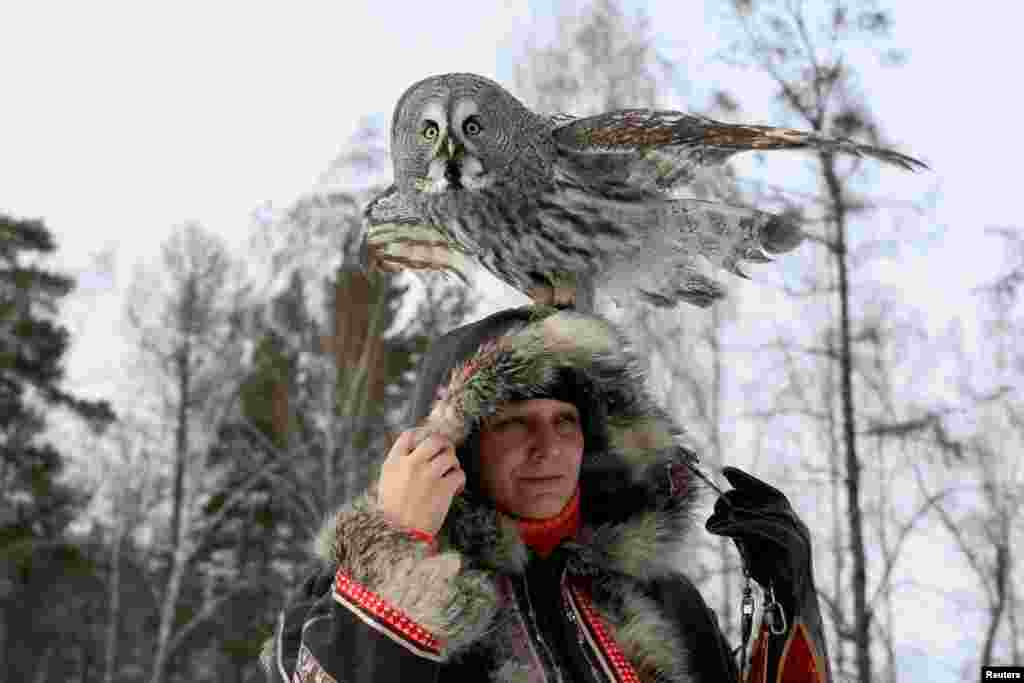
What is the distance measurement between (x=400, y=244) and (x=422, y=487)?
1444 mm

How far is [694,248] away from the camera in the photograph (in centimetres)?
265

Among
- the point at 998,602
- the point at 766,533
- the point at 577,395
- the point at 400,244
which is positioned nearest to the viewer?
the point at 766,533

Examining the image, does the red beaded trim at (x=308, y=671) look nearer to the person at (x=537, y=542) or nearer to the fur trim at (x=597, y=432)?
the person at (x=537, y=542)

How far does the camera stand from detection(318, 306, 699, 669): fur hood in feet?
5.33

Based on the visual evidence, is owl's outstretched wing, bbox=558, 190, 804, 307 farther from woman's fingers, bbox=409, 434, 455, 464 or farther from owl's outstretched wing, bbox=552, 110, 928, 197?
woman's fingers, bbox=409, 434, 455, 464

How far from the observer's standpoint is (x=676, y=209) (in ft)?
8.86

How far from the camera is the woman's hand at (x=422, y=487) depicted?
1.65m

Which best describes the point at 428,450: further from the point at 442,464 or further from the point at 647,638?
the point at 647,638

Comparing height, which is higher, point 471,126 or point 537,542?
point 471,126

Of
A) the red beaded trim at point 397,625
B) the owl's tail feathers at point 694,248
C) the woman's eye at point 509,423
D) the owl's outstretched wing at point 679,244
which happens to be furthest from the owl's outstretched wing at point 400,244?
the red beaded trim at point 397,625

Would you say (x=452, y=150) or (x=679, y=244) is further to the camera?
(x=452, y=150)

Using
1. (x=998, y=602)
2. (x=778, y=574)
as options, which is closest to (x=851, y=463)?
(x=998, y=602)

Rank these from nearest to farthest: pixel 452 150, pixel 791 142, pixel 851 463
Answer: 1. pixel 791 142
2. pixel 452 150
3. pixel 851 463

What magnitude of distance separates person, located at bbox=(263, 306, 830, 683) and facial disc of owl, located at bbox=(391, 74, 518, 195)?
34.5 inches
